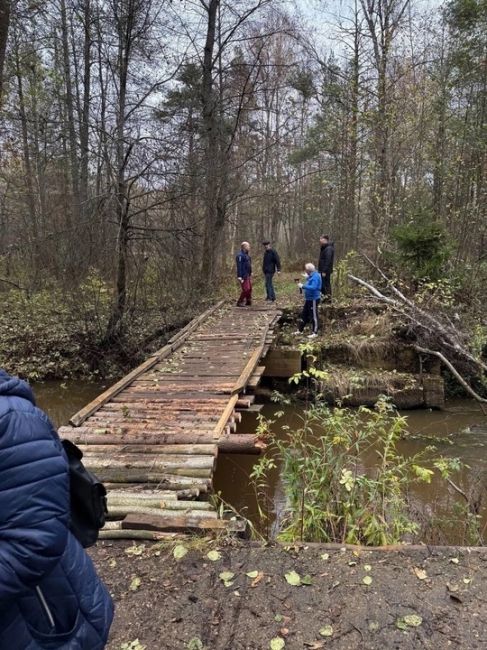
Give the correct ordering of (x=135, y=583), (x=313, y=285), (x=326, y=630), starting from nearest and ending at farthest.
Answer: (x=326, y=630)
(x=135, y=583)
(x=313, y=285)

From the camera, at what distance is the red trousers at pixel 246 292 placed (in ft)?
50.3

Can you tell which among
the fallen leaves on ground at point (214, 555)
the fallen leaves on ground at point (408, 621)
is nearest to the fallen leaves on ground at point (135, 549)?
the fallen leaves on ground at point (214, 555)

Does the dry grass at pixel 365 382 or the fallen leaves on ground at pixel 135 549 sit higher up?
the fallen leaves on ground at pixel 135 549

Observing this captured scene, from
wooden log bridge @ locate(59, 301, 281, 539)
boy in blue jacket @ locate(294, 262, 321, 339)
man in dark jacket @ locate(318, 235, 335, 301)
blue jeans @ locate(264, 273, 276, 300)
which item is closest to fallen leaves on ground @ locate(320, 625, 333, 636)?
wooden log bridge @ locate(59, 301, 281, 539)

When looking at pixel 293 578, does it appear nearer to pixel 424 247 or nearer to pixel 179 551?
pixel 179 551

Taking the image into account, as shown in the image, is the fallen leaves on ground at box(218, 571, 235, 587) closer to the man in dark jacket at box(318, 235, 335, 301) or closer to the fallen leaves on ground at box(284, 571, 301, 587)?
the fallen leaves on ground at box(284, 571, 301, 587)

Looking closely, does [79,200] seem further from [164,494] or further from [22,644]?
[22,644]

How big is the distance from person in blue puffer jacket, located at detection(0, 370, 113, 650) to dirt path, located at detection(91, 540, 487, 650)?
1.62 meters

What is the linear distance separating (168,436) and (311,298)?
289 inches

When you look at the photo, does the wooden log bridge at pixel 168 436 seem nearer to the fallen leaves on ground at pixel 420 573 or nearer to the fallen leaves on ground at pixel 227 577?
the fallen leaves on ground at pixel 227 577

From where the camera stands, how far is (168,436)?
5.88 meters

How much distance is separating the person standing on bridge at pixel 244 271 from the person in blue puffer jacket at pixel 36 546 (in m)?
12.7

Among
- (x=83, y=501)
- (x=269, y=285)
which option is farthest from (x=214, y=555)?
(x=269, y=285)

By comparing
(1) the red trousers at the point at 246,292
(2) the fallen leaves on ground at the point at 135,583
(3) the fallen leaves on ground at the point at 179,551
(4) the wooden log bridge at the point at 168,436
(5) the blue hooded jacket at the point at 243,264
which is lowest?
(2) the fallen leaves on ground at the point at 135,583
